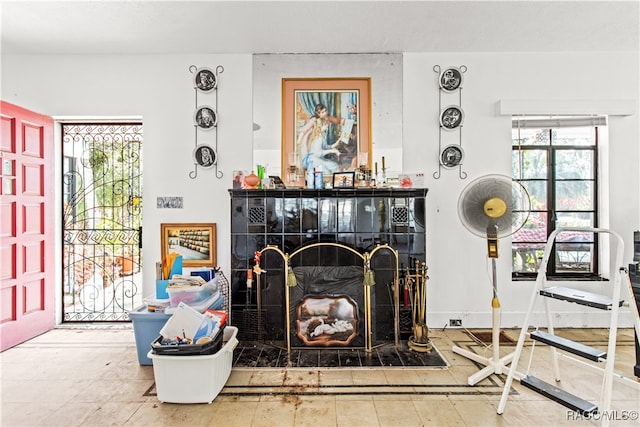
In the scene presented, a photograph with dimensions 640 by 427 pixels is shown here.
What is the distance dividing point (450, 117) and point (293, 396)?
2.86 m

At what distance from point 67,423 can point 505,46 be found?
176 inches

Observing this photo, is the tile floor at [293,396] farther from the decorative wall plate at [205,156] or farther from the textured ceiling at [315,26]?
the textured ceiling at [315,26]

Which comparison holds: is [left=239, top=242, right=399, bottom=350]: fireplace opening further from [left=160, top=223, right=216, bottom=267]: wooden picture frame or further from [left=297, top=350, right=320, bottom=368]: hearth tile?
[left=160, top=223, right=216, bottom=267]: wooden picture frame

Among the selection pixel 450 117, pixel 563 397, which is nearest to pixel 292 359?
pixel 563 397

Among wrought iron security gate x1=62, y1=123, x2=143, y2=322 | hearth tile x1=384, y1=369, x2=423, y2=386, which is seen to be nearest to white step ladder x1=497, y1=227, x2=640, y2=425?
hearth tile x1=384, y1=369, x2=423, y2=386

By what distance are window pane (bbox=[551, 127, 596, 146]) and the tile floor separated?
1993mm

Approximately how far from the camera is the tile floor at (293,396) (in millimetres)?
1997

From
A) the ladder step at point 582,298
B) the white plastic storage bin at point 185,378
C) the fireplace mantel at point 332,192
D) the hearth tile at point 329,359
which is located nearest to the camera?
the ladder step at point 582,298

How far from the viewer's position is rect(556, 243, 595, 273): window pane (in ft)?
11.7

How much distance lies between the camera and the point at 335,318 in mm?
2910

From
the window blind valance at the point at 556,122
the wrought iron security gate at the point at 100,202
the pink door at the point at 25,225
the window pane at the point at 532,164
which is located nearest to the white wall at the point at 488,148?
the window blind valance at the point at 556,122

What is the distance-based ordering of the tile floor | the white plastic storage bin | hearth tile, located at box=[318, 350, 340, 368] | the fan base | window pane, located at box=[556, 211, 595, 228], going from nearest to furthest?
1. the tile floor
2. the white plastic storage bin
3. the fan base
4. hearth tile, located at box=[318, 350, 340, 368]
5. window pane, located at box=[556, 211, 595, 228]

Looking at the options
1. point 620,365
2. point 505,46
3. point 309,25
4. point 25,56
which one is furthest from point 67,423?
point 505,46

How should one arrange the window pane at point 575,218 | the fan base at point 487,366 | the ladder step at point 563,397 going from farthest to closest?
the window pane at point 575,218
the fan base at point 487,366
the ladder step at point 563,397
